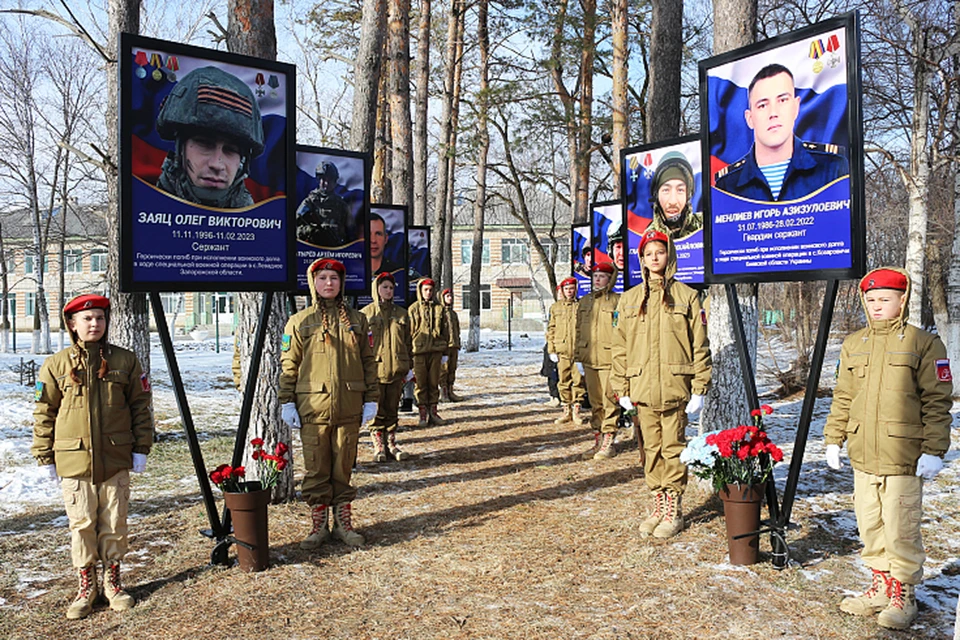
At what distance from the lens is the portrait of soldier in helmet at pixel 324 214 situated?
7.11m

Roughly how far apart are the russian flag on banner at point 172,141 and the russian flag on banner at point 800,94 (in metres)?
3.25

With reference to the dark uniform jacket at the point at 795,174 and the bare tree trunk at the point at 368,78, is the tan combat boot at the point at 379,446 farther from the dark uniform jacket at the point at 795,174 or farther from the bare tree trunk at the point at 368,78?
the dark uniform jacket at the point at 795,174

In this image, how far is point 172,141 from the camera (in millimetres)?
4977

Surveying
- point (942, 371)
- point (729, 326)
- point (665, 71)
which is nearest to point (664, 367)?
point (729, 326)

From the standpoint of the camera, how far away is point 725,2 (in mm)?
6387

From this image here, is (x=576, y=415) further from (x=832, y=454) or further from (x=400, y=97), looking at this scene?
(x=832, y=454)

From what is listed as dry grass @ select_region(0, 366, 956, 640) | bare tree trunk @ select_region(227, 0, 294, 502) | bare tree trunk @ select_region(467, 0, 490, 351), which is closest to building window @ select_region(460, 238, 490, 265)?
bare tree trunk @ select_region(467, 0, 490, 351)

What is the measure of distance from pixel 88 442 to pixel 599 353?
5877 millimetres

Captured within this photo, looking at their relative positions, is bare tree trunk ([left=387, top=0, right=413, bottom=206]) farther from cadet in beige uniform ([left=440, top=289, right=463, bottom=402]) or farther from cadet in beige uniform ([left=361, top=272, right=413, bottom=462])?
cadet in beige uniform ([left=361, top=272, right=413, bottom=462])

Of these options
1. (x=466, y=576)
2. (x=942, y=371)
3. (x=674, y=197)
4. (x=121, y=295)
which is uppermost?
(x=674, y=197)

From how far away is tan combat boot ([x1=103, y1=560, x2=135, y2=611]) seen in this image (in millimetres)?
4277

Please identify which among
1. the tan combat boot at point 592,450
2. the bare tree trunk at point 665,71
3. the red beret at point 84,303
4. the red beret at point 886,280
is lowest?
the tan combat boot at point 592,450

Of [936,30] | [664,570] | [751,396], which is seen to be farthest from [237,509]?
[936,30]

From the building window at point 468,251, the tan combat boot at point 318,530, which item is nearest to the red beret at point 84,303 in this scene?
the tan combat boot at point 318,530
